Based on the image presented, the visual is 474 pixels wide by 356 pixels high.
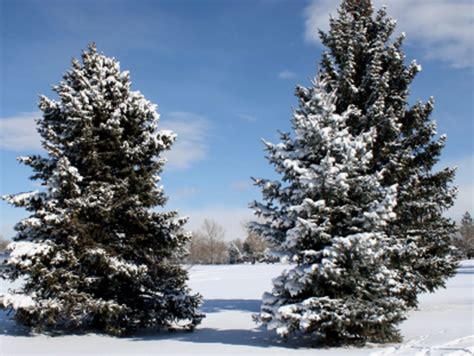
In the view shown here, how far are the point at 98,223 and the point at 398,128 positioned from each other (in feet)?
34.4

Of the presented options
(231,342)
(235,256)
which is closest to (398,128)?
(231,342)

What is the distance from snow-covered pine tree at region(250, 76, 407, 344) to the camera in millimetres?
10305

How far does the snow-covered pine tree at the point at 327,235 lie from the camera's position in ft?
33.8

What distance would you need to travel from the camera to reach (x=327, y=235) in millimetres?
10688

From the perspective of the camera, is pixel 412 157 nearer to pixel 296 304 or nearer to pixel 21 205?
pixel 296 304

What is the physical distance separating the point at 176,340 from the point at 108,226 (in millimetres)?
3842

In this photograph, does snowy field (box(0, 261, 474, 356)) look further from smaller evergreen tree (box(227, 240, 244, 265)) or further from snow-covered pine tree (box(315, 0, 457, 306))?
smaller evergreen tree (box(227, 240, 244, 265))

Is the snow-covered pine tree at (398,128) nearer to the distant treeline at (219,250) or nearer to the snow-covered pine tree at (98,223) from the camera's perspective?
the snow-covered pine tree at (98,223)

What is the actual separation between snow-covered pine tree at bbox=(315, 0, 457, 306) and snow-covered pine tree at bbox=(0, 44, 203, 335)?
705cm

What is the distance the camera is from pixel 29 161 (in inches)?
548

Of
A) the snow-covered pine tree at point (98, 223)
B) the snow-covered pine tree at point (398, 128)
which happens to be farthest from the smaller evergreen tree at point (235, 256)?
the snow-covered pine tree at point (98, 223)

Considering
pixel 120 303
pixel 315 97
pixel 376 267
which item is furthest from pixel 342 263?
pixel 120 303

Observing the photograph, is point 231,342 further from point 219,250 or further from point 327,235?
→ point 219,250

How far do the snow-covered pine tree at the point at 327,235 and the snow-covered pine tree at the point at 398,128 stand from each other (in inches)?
194
